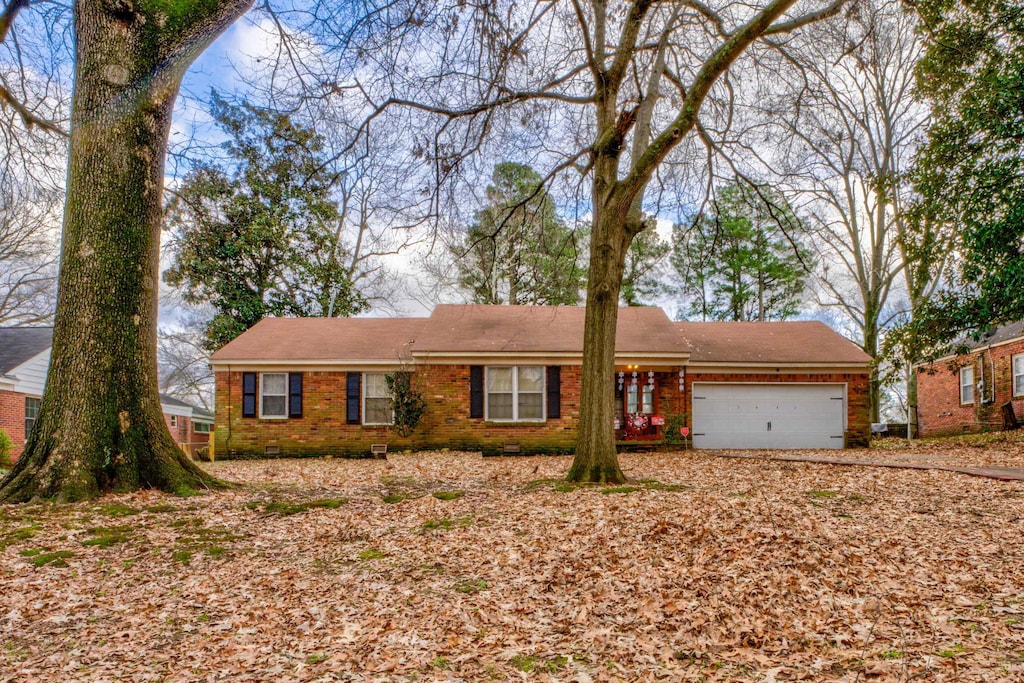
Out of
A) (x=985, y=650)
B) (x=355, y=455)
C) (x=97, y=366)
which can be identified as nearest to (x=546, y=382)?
(x=355, y=455)

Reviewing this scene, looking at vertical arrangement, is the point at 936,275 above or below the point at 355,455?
above

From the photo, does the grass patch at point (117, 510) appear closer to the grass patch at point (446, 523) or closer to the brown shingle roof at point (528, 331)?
the grass patch at point (446, 523)

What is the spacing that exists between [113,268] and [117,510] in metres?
2.52

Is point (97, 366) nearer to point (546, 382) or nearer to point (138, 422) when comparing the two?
point (138, 422)

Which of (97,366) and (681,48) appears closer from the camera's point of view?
(97,366)

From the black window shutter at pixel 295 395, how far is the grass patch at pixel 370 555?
37.3ft

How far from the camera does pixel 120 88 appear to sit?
23.5 feet

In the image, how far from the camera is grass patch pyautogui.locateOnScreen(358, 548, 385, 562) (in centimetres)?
555

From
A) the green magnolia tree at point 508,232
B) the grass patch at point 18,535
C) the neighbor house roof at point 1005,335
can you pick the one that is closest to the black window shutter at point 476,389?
the green magnolia tree at point 508,232

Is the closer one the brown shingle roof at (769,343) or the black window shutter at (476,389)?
the black window shutter at (476,389)

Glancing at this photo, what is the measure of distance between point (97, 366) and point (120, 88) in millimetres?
3021

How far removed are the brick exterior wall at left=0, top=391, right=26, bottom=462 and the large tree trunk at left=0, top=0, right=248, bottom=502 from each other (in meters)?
13.2

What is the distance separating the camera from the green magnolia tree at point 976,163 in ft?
43.0

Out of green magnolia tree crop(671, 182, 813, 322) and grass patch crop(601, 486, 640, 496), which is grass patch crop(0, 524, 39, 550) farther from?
green magnolia tree crop(671, 182, 813, 322)
